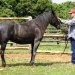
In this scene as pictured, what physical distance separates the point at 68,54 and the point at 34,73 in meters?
5.31

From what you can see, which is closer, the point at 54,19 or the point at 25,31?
the point at 25,31

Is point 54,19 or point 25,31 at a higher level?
point 54,19

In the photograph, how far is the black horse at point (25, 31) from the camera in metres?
10.3

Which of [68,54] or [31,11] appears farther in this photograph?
[31,11]

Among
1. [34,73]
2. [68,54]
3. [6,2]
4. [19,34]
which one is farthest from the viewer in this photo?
[6,2]

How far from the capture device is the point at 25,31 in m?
10.7

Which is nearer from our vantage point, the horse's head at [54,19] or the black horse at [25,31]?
the black horse at [25,31]

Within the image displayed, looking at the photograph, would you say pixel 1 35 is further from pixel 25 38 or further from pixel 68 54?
pixel 68 54

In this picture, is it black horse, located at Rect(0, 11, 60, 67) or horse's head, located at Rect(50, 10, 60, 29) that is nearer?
black horse, located at Rect(0, 11, 60, 67)

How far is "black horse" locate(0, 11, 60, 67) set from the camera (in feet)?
33.7

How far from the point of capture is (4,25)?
10.3m

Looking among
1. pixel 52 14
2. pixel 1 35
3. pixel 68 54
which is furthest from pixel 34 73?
pixel 68 54

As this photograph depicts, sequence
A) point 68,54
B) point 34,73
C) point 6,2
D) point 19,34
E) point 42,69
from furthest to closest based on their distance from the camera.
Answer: point 6,2
point 68,54
point 19,34
point 42,69
point 34,73

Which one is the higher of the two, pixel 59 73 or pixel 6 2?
pixel 59 73
